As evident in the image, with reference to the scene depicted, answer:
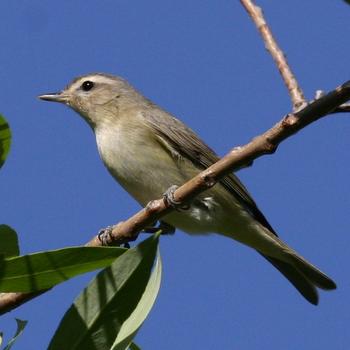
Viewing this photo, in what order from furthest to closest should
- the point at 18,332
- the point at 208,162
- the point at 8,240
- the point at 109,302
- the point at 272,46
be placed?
the point at 208,162
the point at 272,46
the point at 8,240
the point at 18,332
the point at 109,302

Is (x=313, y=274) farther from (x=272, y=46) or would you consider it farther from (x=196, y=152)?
(x=272, y=46)

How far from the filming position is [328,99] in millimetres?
1949

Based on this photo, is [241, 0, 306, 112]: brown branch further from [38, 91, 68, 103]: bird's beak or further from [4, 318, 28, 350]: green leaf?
[38, 91, 68, 103]: bird's beak

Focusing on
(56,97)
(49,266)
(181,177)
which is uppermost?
(56,97)

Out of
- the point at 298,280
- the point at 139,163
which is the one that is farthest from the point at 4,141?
the point at 298,280

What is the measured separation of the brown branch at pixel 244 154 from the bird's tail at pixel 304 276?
3137mm

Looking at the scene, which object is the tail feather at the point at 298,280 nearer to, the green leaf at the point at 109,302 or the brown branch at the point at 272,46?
the brown branch at the point at 272,46

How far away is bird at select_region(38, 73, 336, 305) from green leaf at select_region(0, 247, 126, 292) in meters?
2.93

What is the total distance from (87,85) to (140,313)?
479 centimetres

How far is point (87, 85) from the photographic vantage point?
6.56m

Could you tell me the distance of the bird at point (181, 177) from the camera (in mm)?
5266

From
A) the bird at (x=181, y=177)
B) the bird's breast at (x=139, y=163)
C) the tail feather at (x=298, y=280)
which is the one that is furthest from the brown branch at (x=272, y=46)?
the tail feather at (x=298, y=280)

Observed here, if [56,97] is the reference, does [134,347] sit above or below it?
below

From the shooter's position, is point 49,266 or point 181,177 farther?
point 181,177
